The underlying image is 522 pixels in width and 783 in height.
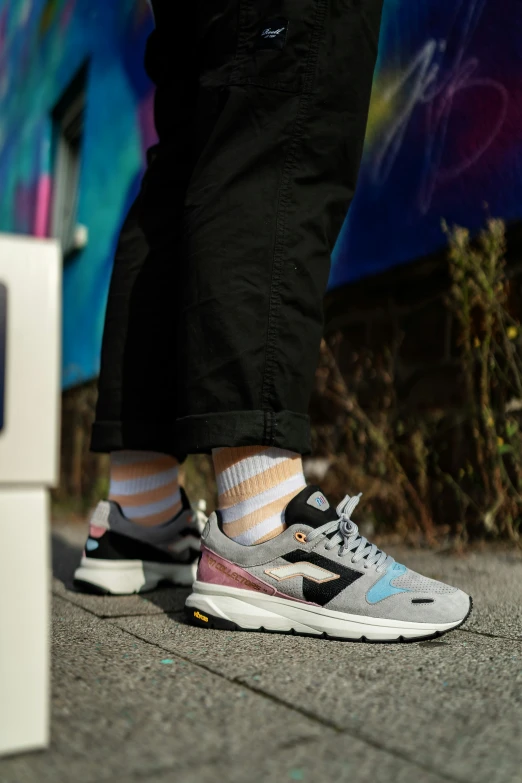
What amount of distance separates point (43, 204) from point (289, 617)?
495 cm

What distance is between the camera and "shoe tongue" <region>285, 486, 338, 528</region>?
1078 millimetres

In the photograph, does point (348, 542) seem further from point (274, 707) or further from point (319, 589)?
point (274, 707)

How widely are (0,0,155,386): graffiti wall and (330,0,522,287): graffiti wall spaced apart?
70.0 inches

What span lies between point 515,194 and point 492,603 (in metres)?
1.12

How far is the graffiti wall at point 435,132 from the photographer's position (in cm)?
195

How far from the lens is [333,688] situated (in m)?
0.80

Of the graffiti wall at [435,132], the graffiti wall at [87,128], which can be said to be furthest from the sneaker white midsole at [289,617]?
the graffiti wall at [87,128]

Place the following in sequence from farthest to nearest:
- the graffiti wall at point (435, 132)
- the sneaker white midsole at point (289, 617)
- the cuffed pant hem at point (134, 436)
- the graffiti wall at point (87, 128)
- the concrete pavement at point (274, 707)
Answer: the graffiti wall at point (87, 128) < the graffiti wall at point (435, 132) < the cuffed pant hem at point (134, 436) < the sneaker white midsole at point (289, 617) < the concrete pavement at point (274, 707)

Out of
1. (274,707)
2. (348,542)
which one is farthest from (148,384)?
(274,707)

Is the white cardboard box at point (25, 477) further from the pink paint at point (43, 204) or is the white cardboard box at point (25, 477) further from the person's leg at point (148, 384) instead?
the pink paint at point (43, 204)

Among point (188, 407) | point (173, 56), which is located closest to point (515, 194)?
point (173, 56)

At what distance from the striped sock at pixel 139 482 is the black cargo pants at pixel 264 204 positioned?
1.12ft

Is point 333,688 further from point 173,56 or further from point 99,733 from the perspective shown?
point 173,56

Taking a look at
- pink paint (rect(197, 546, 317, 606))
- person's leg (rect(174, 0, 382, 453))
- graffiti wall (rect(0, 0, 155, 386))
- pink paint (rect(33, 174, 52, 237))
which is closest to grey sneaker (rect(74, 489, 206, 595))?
pink paint (rect(197, 546, 317, 606))
